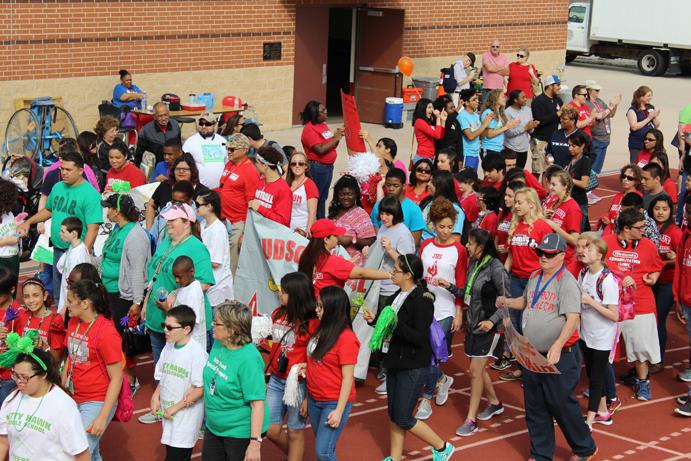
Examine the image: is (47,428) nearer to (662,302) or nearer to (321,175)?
(662,302)

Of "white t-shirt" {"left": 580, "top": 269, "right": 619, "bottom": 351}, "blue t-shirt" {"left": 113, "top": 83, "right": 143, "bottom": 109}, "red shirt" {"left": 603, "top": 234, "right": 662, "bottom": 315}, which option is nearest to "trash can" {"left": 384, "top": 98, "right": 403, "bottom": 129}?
"blue t-shirt" {"left": 113, "top": 83, "right": 143, "bottom": 109}

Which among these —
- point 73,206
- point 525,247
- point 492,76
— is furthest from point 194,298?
point 492,76

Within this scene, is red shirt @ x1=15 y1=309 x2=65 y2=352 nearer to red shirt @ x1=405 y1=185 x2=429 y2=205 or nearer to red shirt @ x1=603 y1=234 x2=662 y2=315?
red shirt @ x1=405 y1=185 x2=429 y2=205

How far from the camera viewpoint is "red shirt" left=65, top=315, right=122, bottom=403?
7.37m

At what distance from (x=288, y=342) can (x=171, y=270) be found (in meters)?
1.42

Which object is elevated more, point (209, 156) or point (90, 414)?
point (209, 156)

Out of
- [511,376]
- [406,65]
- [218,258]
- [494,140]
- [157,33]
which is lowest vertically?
[511,376]

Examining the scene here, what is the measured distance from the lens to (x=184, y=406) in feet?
24.1

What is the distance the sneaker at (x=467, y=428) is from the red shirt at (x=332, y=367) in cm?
201

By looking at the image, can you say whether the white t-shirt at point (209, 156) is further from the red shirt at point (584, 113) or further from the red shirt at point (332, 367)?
the red shirt at point (584, 113)

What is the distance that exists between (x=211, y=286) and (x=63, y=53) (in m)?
11.6

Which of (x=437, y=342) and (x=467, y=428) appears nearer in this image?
(x=437, y=342)

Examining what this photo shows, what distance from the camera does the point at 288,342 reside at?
787cm

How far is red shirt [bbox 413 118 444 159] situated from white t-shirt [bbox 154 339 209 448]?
7.98 m
